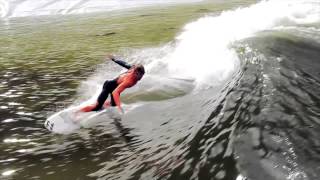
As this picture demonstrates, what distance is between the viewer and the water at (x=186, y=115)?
741 centimetres

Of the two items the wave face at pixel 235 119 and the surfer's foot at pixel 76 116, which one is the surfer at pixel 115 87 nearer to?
the surfer's foot at pixel 76 116

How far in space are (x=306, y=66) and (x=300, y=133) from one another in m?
6.46

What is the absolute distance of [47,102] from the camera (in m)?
14.6

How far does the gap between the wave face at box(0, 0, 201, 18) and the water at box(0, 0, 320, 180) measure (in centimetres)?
4297

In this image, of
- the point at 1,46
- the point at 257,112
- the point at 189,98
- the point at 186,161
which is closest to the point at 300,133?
the point at 257,112

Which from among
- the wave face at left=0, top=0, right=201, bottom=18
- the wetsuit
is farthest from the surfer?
the wave face at left=0, top=0, right=201, bottom=18

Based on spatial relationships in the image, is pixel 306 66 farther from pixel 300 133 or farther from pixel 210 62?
pixel 300 133

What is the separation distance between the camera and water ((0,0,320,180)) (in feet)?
24.3

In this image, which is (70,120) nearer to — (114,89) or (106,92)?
(106,92)

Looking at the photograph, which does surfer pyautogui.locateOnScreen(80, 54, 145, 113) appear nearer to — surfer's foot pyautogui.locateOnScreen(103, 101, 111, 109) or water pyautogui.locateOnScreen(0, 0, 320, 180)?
surfer's foot pyautogui.locateOnScreen(103, 101, 111, 109)

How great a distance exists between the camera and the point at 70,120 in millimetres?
12492

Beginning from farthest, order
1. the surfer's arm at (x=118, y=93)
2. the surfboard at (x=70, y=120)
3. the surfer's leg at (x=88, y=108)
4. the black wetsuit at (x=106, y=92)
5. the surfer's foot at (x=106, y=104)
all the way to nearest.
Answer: the surfer's foot at (x=106, y=104) < the black wetsuit at (x=106, y=92) < the surfer's leg at (x=88, y=108) < the surfer's arm at (x=118, y=93) < the surfboard at (x=70, y=120)

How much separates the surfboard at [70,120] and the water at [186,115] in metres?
0.30

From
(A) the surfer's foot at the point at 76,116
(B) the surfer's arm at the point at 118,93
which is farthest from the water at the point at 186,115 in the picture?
(A) the surfer's foot at the point at 76,116
